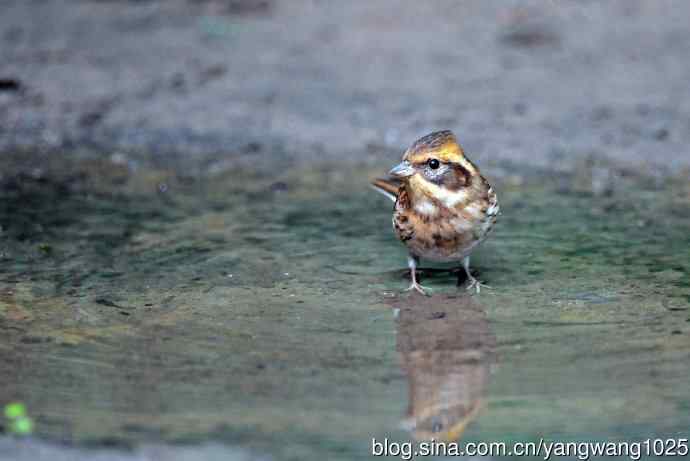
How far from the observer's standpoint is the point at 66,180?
901cm

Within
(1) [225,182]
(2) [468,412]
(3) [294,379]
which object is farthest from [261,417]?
(1) [225,182]

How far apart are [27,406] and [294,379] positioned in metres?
1.14

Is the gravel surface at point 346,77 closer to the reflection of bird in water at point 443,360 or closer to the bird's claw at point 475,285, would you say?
the bird's claw at point 475,285

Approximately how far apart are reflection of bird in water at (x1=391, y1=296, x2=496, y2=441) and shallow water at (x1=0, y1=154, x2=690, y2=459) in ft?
0.04

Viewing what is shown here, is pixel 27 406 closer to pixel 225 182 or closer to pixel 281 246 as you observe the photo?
pixel 281 246

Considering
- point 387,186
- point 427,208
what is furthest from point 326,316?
point 387,186

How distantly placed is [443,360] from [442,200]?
1260 mm

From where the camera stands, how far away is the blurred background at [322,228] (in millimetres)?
4711

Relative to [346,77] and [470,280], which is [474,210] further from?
[346,77]

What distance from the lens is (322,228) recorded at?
7.63 meters

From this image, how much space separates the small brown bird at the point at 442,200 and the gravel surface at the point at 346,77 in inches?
122

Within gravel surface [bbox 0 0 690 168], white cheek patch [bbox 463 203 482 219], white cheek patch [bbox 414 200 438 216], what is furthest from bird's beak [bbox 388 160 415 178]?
gravel surface [bbox 0 0 690 168]

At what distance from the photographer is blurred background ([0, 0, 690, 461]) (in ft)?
15.5

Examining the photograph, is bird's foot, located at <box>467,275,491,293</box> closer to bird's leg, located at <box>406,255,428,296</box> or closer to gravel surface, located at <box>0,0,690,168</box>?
bird's leg, located at <box>406,255,428,296</box>
